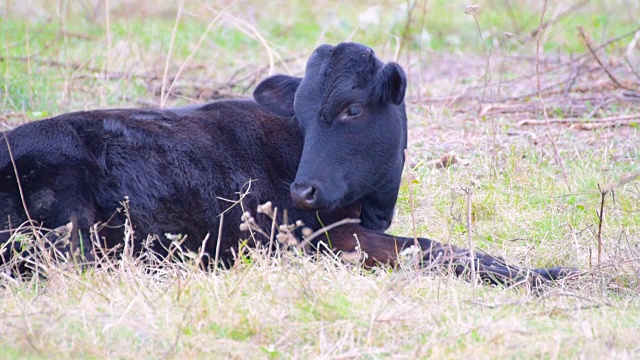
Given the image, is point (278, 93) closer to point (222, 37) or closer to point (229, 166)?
point (229, 166)

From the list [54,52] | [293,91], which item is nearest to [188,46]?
[54,52]

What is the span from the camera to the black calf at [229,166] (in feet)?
14.8

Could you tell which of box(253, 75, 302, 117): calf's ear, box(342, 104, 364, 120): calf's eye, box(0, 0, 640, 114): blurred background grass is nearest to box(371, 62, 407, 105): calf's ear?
box(342, 104, 364, 120): calf's eye

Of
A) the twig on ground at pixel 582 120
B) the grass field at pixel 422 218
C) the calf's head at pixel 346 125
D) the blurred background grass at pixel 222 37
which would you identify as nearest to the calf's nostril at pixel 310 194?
the calf's head at pixel 346 125

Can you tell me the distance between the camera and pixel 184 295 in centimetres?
382

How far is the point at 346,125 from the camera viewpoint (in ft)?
15.9

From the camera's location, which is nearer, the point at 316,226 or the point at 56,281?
the point at 56,281

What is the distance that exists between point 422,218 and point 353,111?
4.30 feet

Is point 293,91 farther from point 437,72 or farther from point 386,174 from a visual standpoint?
point 437,72

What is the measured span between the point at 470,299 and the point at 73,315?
1.84m

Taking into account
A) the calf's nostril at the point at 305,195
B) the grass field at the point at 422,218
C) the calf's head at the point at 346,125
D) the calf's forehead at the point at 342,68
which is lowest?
the grass field at the point at 422,218

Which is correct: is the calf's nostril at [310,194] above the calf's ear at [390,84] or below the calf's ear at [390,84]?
below

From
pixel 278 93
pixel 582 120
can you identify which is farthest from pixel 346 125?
pixel 582 120

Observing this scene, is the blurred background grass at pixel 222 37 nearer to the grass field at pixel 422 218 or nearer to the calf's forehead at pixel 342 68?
the grass field at pixel 422 218
